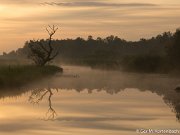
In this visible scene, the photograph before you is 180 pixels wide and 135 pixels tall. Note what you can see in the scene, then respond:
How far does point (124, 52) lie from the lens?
486 ft

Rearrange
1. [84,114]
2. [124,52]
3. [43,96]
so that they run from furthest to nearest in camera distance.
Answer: [124,52], [43,96], [84,114]

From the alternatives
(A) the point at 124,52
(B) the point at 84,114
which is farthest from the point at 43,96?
(A) the point at 124,52

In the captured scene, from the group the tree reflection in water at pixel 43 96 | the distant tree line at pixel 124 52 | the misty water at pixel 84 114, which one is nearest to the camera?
the misty water at pixel 84 114

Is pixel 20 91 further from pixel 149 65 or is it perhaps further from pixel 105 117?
pixel 149 65

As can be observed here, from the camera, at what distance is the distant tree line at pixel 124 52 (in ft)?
203

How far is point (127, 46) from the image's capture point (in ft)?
524

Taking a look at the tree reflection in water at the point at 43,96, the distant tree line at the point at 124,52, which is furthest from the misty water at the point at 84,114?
the distant tree line at the point at 124,52

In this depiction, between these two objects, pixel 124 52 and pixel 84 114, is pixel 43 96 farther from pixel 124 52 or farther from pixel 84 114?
pixel 124 52

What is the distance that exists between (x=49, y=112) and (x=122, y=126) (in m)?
4.67

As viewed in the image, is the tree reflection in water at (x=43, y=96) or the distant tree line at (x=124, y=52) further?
the distant tree line at (x=124, y=52)

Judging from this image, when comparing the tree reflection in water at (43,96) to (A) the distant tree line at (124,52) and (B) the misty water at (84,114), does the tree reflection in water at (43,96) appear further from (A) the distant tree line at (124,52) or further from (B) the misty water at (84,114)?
(A) the distant tree line at (124,52)

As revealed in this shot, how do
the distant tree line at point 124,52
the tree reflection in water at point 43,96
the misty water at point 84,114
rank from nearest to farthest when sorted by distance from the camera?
1. the misty water at point 84,114
2. the tree reflection in water at point 43,96
3. the distant tree line at point 124,52

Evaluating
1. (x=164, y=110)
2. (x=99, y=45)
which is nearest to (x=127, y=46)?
(x=99, y=45)

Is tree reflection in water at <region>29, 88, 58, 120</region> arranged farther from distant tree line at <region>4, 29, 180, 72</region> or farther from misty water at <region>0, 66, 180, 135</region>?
distant tree line at <region>4, 29, 180, 72</region>
